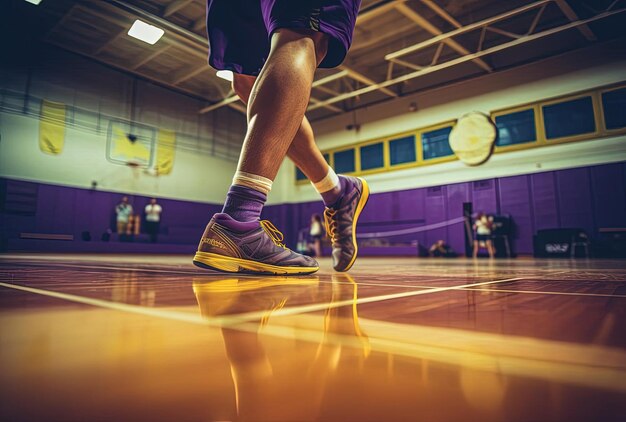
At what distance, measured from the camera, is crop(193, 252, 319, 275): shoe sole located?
651mm

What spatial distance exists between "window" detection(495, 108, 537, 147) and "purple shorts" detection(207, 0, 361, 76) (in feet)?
20.8

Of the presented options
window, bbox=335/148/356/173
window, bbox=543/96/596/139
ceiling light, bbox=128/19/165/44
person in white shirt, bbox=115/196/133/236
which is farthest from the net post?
person in white shirt, bbox=115/196/133/236

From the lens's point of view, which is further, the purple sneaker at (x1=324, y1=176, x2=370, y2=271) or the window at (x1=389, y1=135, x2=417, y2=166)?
the window at (x1=389, y1=135, x2=417, y2=166)

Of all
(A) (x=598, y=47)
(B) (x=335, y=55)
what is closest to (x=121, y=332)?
(B) (x=335, y=55)

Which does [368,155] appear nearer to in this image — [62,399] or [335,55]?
[335,55]

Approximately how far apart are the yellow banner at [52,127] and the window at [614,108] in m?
8.77

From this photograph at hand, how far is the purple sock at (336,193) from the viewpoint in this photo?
40.6 inches

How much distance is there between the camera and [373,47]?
6.14 meters

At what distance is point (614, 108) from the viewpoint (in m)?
5.46

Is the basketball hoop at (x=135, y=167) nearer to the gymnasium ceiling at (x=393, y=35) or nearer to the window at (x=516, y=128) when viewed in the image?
the gymnasium ceiling at (x=393, y=35)

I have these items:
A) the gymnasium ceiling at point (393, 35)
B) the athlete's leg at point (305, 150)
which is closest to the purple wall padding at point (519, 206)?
the gymnasium ceiling at point (393, 35)

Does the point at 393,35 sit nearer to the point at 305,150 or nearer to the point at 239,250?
the point at 305,150

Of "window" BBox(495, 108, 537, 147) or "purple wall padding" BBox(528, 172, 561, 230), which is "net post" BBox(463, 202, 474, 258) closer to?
"purple wall padding" BBox(528, 172, 561, 230)

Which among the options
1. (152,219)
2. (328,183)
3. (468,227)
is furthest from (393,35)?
(328,183)
